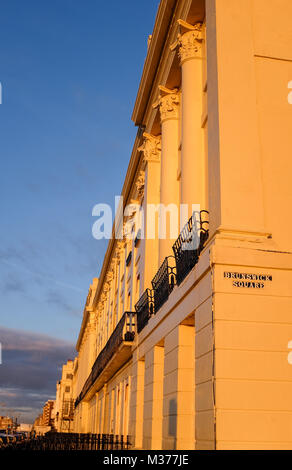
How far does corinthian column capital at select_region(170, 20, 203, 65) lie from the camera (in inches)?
591

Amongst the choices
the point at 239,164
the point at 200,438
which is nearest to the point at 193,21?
the point at 239,164

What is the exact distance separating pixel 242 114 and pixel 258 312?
4.49 meters

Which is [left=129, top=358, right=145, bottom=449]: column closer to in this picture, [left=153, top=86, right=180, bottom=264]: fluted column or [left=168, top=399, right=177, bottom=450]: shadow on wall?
[left=168, top=399, right=177, bottom=450]: shadow on wall

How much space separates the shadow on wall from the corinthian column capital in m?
9.91

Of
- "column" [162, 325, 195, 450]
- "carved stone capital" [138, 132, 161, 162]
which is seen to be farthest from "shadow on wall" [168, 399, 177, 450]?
"carved stone capital" [138, 132, 161, 162]

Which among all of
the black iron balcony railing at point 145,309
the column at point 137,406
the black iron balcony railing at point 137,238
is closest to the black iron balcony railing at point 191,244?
the black iron balcony railing at point 145,309

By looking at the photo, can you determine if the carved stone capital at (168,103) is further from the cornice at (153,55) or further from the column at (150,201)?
the column at (150,201)

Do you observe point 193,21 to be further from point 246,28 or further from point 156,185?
point 156,185

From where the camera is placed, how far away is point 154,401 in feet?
48.4

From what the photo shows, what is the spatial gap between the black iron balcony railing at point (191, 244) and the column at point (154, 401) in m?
3.85

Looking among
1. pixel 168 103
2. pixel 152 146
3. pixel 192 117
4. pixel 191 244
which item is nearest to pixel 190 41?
pixel 192 117

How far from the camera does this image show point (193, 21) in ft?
50.0
